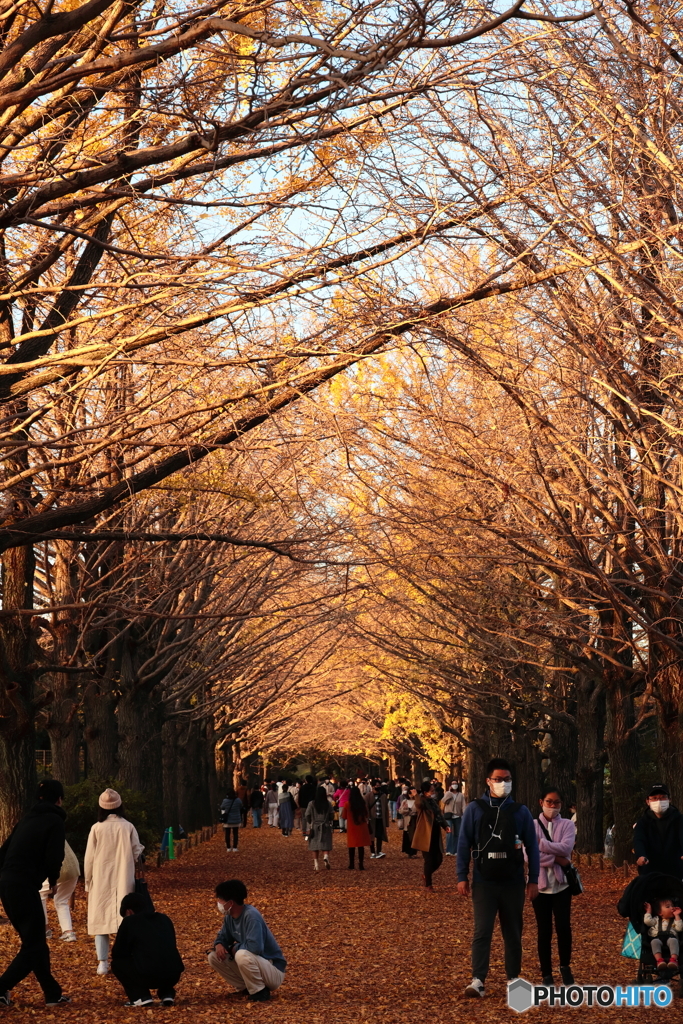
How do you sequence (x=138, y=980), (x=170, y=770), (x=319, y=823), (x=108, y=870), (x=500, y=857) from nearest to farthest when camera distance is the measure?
(x=500, y=857) < (x=138, y=980) < (x=108, y=870) < (x=319, y=823) < (x=170, y=770)

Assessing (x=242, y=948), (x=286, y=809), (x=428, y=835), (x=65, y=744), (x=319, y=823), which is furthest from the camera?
(x=286, y=809)

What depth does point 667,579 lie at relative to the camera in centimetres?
1420

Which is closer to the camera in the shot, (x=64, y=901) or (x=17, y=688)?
(x=64, y=901)

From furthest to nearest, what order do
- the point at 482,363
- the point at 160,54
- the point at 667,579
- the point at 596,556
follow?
the point at 596,556
the point at 667,579
the point at 482,363
the point at 160,54

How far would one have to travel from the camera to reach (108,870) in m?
11.6

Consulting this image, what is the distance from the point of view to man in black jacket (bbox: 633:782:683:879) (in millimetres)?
10539

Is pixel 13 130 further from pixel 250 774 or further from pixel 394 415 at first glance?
pixel 250 774

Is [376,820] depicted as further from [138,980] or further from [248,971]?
[138,980]

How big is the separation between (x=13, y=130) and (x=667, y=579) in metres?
8.86

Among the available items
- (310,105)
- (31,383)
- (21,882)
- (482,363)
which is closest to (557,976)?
(21,882)

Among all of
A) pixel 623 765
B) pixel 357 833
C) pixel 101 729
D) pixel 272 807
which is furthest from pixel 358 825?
pixel 272 807

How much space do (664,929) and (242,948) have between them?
3254mm

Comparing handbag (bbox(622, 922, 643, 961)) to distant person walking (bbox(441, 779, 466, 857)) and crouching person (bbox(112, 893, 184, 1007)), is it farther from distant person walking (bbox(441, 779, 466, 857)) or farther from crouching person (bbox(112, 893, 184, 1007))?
distant person walking (bbox(441, 779, 466, 857))

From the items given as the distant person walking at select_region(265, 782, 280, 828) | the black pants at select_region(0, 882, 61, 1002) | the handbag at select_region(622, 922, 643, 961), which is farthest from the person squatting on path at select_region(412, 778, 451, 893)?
the distant person walking at select_region(265, 782, 280, 828)
